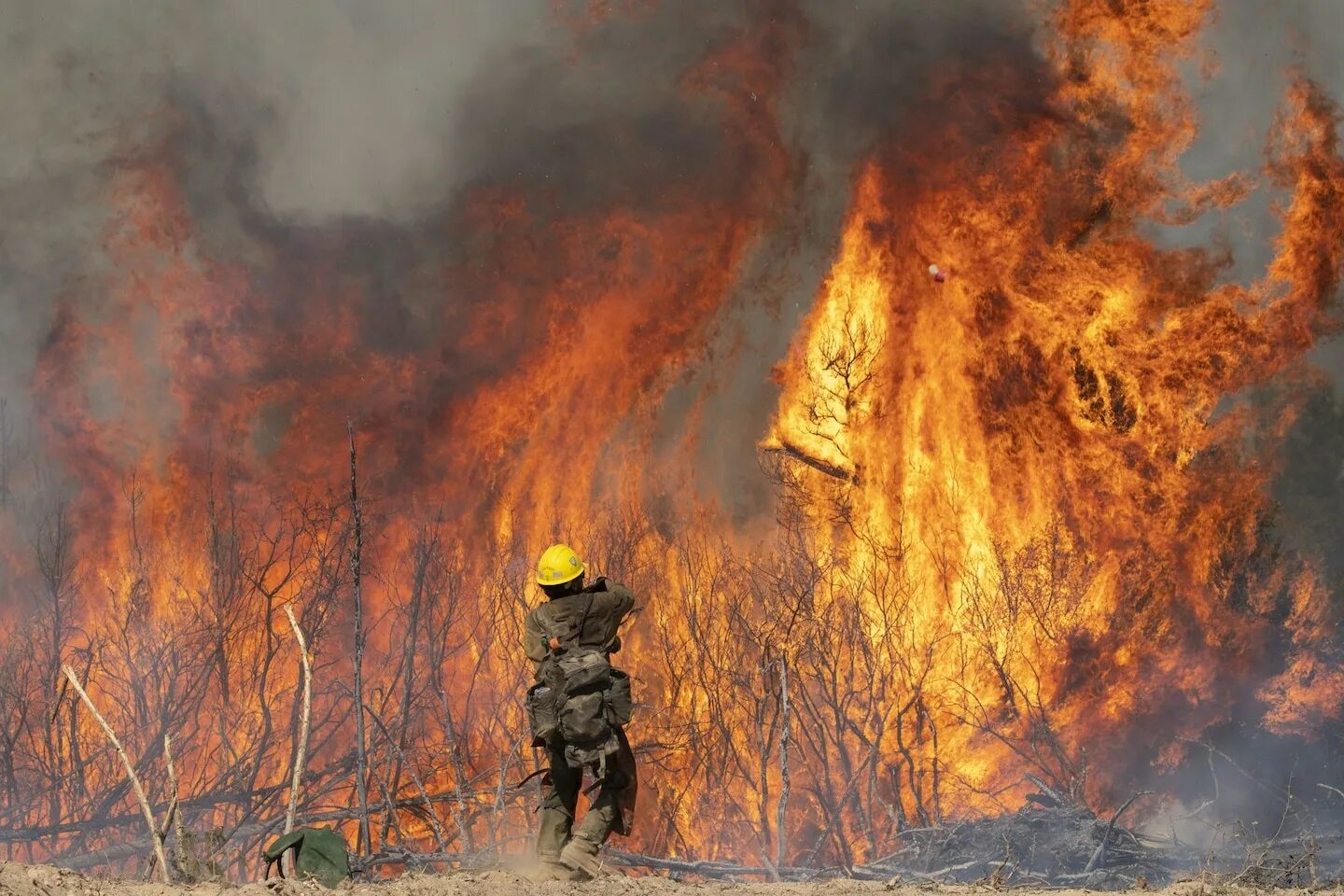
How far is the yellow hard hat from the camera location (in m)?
11.0

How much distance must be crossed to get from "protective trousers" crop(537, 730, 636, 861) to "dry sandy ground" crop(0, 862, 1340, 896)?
45cm

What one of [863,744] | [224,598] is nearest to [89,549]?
[224,598]

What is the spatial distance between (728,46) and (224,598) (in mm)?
10812

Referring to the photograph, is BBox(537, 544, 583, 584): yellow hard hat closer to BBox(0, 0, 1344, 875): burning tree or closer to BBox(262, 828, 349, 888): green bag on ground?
BBox(262, 828, 349, 888): green bag on ground

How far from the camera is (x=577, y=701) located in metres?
11.0

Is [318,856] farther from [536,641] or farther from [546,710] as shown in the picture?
[536,641]

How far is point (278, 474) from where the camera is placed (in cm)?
2275

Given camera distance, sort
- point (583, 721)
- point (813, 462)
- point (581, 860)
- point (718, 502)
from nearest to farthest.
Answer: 1. point (581, 860)
2. point (583, 721)
3. point (813, 462)
4. point (718, 502)

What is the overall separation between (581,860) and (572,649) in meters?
1.44

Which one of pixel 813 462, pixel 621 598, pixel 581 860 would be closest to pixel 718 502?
pixel 813 462

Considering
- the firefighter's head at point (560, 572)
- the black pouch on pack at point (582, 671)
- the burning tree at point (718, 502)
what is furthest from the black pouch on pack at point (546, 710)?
the burning tree at point (718, 502)

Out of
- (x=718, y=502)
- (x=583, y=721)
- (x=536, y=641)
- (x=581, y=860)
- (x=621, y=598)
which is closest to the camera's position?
(x=581, y=860)

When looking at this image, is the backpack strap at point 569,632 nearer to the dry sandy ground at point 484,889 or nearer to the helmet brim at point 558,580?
the helmet brim at point 558,580

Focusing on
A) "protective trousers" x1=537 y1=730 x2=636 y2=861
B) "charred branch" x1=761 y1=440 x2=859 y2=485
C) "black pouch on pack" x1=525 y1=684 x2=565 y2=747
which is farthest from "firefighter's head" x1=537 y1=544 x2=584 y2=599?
"charred branch" x1=761 y1=440 x2=859 y2=485
